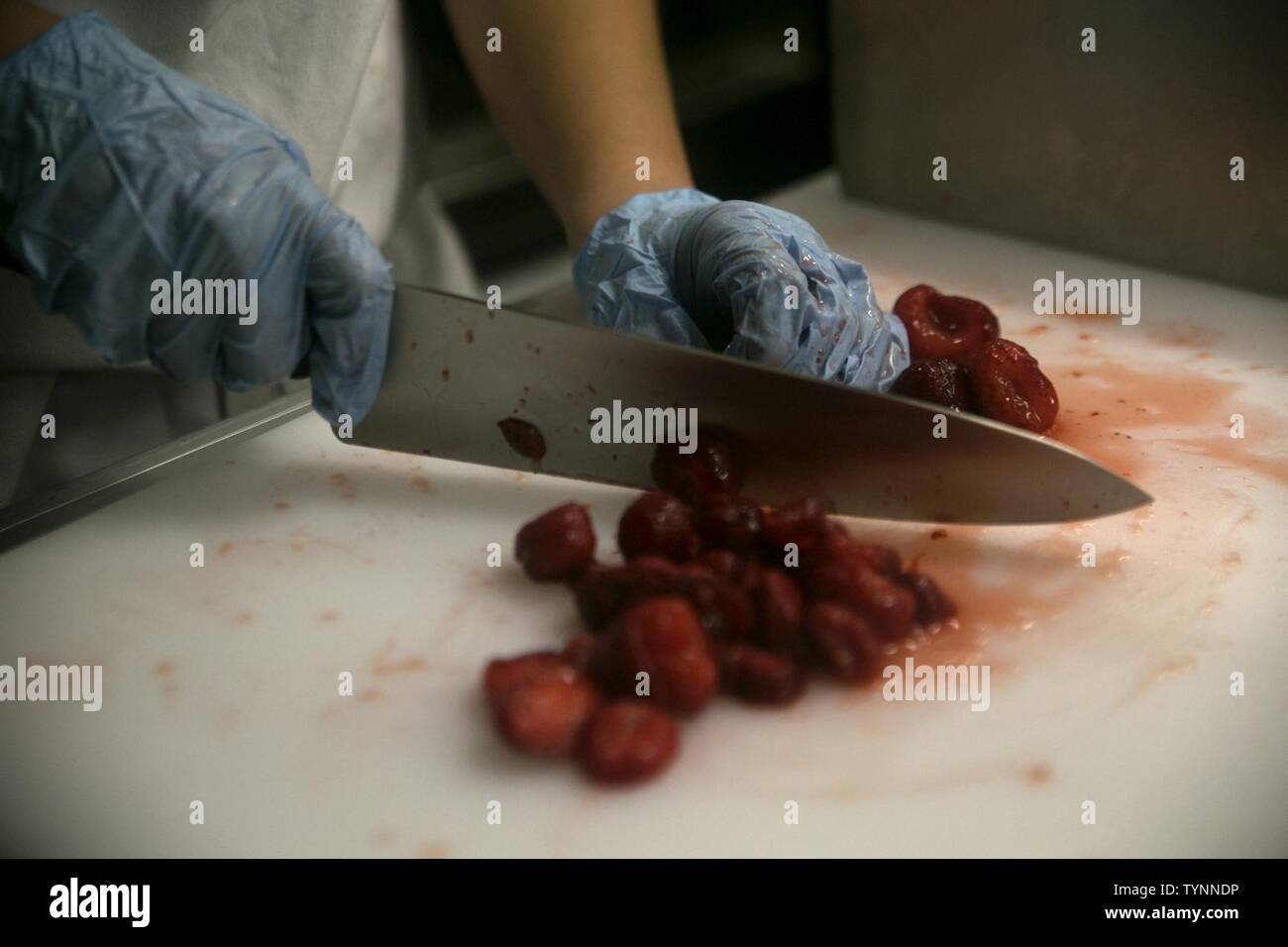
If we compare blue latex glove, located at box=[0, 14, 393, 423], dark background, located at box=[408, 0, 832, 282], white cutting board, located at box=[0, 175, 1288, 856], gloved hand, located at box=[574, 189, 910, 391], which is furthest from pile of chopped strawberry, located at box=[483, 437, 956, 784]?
dark background, located at box=[408, 0, 832, 282]

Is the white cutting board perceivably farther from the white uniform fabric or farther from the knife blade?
the white uniform fabric

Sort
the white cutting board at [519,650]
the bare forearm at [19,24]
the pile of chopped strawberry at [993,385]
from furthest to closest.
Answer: the pile of chopped strawberry at [993,385] → the bare forearm at [19,24] → the white cutting board at [519,650]

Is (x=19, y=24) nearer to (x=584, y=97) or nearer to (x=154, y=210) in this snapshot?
(x=154, y=210)

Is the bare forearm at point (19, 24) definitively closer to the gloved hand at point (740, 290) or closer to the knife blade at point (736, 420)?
the knife blade at point (736, 420)

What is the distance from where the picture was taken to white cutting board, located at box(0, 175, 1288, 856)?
1.23 meters

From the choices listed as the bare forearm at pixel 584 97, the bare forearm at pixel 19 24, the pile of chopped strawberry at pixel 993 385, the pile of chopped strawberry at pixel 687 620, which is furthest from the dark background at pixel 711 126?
the pile of chopped strawberry at pixel 687 620

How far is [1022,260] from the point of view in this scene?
2484mm

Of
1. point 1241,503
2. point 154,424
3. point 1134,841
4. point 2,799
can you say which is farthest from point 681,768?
point 154,424

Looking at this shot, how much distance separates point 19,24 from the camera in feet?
5.44

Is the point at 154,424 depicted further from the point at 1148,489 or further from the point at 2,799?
the point at 1148,489

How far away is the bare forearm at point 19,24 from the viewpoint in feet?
5.40

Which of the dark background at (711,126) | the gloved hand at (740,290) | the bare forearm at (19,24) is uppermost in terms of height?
the dark background at (711,126)

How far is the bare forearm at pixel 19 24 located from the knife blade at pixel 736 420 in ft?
2.09

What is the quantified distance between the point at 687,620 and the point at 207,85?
1.39 m
